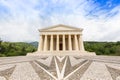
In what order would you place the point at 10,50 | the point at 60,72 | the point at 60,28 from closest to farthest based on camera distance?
the point at 60,72 < the point at 60,28 < the point at 10,50

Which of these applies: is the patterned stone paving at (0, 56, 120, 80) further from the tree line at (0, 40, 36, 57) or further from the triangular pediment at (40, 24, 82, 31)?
the tree line at (0, 40, 36, 57)

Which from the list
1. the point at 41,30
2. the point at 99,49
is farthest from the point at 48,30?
the point at 99,49

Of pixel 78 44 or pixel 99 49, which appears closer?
pixel 78 44

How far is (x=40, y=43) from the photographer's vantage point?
3766 cm

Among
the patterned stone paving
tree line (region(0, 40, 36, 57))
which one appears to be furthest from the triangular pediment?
the patterned stone paving

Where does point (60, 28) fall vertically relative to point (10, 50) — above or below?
above

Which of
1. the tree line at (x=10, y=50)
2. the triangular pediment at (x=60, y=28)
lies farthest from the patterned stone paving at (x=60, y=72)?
the tree line at (x=10, y=50)

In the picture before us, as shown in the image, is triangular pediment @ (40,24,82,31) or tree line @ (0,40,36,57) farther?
tree line @ (0,40,36,57)

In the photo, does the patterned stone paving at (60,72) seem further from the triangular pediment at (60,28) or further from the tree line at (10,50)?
the tree line at (10,50)

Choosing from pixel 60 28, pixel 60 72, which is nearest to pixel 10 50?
pixel 60 28

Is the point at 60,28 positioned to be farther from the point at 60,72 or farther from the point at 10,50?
the point at 60,72

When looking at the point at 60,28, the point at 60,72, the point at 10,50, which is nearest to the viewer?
the point at 60,72

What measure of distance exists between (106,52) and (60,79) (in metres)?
47.8

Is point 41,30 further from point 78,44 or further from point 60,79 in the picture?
point 60,79
